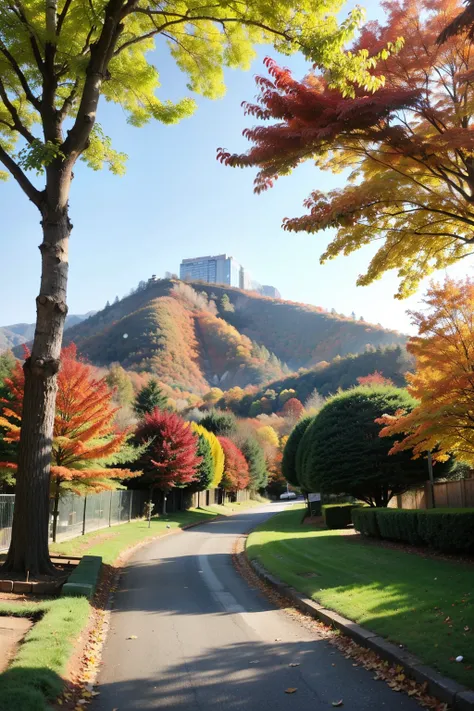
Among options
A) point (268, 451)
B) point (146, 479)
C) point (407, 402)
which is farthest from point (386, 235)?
point (268, 451)

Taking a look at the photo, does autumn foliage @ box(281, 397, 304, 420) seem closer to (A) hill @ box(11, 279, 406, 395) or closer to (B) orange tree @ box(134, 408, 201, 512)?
(A) hill @ box(11, 279, 406, 395)

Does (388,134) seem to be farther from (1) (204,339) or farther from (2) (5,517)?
(1) (204,339)

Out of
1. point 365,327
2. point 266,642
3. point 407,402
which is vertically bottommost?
point 266,642

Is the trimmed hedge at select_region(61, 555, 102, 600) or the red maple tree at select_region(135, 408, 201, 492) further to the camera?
the red maple tree at select_region(135, 408, 201, 492)

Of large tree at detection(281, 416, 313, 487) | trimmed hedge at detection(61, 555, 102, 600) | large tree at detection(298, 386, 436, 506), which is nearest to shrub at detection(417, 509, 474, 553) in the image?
large tree at detection(298, 386, 436, 506)

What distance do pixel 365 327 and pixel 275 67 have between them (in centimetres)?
16360

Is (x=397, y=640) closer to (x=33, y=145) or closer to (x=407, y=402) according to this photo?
(x=33, y=145)

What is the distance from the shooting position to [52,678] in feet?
16.2

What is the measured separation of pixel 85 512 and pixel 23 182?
16.7 metres

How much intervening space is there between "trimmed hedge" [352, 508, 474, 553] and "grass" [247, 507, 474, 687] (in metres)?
1.00

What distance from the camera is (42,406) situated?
9922 mm

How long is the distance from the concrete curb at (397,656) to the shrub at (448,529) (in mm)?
6640

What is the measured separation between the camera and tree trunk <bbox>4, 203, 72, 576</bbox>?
9617 mm

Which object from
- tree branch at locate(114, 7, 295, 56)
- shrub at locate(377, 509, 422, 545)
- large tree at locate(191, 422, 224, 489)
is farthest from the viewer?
large tree at locate(191, 422, 224, 489)
